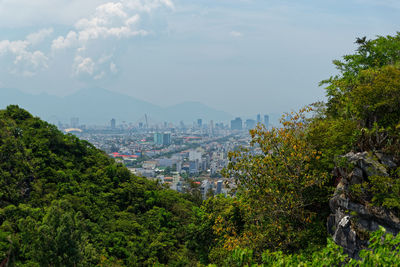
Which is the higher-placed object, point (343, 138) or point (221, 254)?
point (343, 138)

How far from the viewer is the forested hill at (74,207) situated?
6703mm

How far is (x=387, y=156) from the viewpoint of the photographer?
16.5 ft

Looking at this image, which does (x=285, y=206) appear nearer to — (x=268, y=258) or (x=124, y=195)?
(x=268, y=258)

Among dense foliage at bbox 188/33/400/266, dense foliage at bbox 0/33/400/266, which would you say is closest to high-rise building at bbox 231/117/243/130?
dense foliage at bbox 0/33/400/266

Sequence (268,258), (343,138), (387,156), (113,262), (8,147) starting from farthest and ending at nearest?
(8,147) → (113,262) → (343,138) → (387,156) → (268,258)

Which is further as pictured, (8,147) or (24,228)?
(8,147)

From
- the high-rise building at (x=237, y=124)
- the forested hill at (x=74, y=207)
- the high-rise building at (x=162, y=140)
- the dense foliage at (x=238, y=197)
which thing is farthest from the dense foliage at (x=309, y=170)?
the high-rise building at (x=237, y=124)

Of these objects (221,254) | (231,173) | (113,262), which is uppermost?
(231,173)

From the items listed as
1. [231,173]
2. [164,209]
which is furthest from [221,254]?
[164,209]

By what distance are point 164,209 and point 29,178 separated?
5033 mm

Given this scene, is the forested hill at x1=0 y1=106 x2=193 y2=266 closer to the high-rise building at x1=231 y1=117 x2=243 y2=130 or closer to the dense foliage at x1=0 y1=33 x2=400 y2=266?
the dense foliage at x1=0 y1=33 x2=400 y2=266

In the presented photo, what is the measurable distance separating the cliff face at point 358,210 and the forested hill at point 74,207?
489cm

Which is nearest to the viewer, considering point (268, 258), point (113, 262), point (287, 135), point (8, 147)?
point (268, 258)

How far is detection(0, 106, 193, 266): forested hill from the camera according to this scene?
670 centimetres
